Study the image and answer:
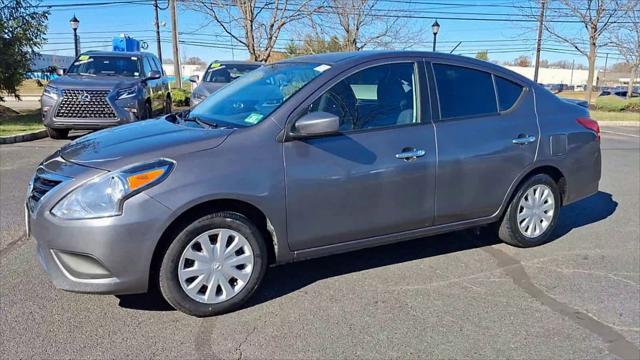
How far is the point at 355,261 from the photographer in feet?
13.9

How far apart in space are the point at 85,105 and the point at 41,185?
23.4 feet

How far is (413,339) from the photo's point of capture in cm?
303

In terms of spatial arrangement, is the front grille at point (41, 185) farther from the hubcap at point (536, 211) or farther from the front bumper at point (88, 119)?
the front bumper at point (88, 119)

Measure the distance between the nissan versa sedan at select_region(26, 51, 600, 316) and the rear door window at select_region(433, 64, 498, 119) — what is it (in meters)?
0.01

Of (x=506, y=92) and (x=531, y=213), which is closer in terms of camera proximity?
(x=506, y=92)

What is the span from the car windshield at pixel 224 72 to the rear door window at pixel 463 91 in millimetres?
8566

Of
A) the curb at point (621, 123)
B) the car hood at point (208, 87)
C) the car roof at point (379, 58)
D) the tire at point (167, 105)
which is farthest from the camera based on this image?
the curb at point (621, 123)

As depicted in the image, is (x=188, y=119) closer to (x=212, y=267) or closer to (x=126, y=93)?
(x=212, y=267)

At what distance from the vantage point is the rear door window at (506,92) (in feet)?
14.2

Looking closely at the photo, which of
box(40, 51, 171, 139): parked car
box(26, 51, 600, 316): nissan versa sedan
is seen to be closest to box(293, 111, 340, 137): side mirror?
box(26, 51, 600, 316): nissan versa sedan

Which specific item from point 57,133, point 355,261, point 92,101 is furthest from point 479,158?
point 57,133

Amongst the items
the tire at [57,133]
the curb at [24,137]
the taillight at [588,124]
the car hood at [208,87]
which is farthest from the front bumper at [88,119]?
the taillight at [588,124]

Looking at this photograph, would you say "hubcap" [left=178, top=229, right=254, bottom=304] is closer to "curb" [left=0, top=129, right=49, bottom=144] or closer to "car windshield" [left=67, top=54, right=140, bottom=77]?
"car windshield" [left=67, top=54, right=140, bottom=77]

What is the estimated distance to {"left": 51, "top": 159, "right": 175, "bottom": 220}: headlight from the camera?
2.89 meters
